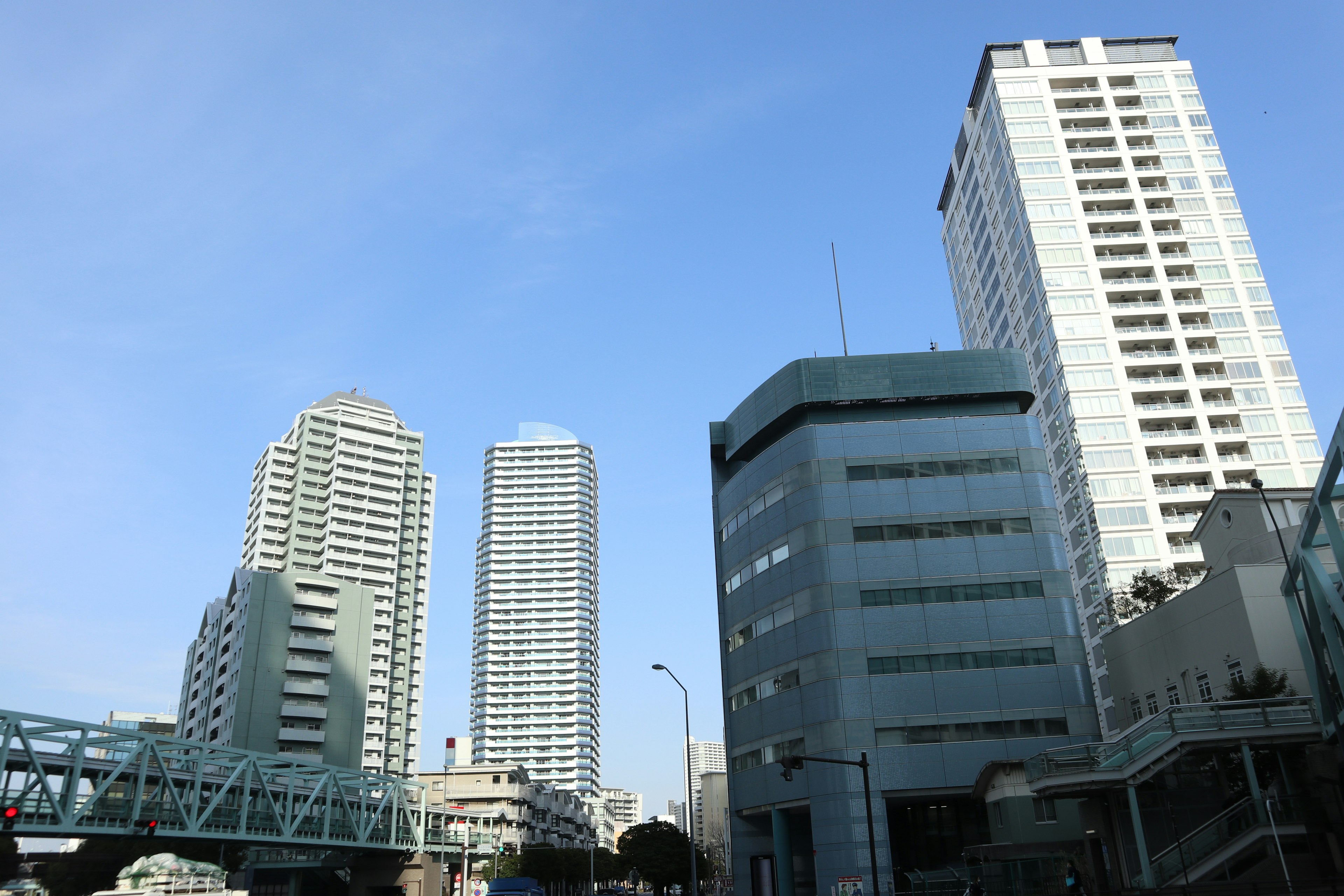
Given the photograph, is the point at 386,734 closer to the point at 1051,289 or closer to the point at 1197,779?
the point at 1051,289

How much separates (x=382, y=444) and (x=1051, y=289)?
4524 inches

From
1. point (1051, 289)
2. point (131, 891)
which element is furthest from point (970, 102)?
point (131, 891)

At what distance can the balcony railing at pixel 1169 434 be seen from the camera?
95062 mm

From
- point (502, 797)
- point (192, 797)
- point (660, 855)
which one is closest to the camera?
point (192, 797)

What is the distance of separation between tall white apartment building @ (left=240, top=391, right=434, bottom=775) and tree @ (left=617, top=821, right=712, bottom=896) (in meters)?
59.7

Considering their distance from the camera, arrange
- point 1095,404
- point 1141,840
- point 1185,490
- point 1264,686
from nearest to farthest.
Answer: point 1141,840
point 1264,686
point 1185,490
point 1095,404

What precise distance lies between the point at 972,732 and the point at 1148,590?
21547mm

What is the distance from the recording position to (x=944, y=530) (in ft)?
203

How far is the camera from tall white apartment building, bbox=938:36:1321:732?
93.3m

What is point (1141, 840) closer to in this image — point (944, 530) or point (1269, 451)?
point (944, 530)

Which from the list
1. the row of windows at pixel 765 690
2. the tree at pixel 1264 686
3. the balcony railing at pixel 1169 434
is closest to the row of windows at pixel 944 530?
the row of windows at pixel 765 690

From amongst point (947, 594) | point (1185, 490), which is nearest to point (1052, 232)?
point (1185, 490)

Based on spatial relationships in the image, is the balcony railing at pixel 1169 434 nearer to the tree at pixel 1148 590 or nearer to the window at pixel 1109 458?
the window at pixel 1109 458

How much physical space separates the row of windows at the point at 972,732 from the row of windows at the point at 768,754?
17.6ft
